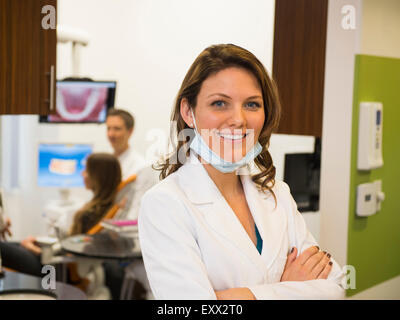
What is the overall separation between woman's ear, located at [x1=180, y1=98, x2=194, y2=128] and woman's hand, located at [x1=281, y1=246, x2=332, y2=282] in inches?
15.3

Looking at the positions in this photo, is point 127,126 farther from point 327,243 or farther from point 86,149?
point 327,243

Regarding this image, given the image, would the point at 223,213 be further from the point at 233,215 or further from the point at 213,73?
the point at 213,73

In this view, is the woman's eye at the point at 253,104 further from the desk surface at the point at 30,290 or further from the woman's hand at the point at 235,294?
the desk surface at the point at 30,290

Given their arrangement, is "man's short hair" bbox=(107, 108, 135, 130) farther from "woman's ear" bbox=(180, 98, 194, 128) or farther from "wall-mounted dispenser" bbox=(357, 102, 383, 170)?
"woman's ear" bbox=(180, 98, 194, 128)

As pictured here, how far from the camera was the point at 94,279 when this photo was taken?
12.2ft

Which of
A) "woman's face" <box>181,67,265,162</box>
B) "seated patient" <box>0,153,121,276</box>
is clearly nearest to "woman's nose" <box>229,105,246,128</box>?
"woman's face" <box>181,67,265,162</box>

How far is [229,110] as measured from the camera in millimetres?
1241

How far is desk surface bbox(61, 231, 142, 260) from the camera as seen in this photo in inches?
114

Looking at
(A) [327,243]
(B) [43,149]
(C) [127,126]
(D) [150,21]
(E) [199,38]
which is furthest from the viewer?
(D) [150,21]

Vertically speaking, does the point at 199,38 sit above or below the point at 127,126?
above

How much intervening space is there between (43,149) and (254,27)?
3.05 metres

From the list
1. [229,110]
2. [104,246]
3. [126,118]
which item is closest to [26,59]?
[229,110]

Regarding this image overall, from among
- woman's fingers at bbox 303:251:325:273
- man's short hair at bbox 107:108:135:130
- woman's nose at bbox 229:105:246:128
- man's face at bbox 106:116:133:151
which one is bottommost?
woman's fingers at bbox 303:251:325:273

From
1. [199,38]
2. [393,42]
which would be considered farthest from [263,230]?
[393,42]
